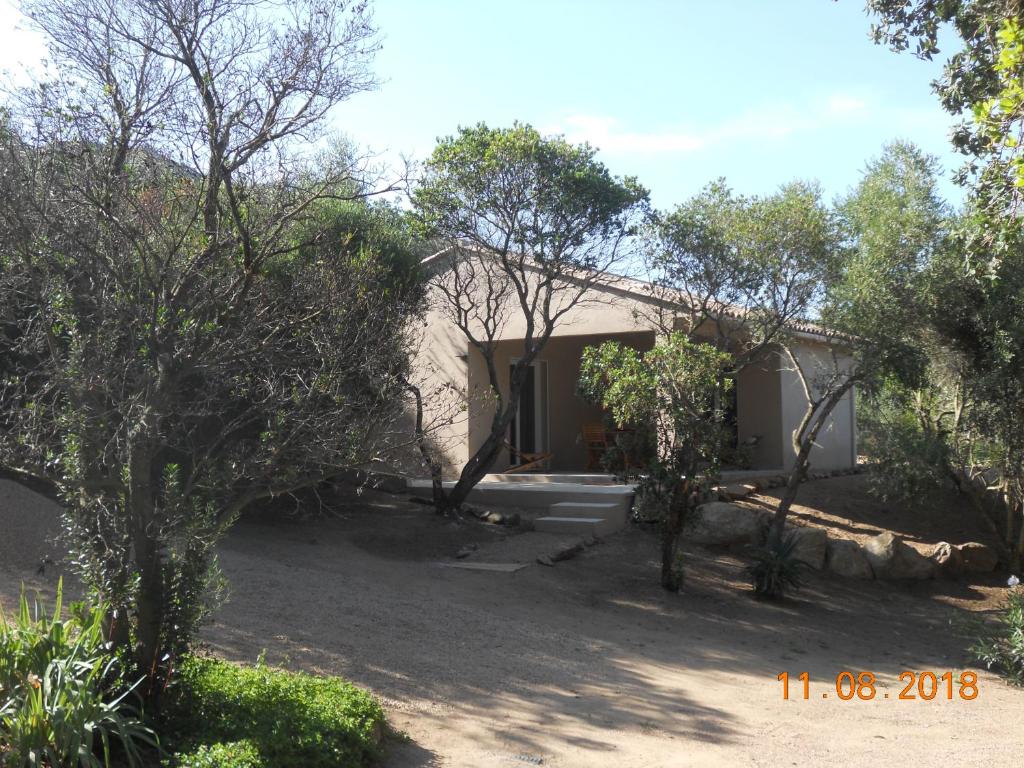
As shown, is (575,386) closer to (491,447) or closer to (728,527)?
(491,447)

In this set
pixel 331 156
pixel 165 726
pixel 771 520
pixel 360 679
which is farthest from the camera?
pixel 771 520

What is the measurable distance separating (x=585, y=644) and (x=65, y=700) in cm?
513

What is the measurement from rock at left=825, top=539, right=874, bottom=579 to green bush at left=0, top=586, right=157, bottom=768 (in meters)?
10.0

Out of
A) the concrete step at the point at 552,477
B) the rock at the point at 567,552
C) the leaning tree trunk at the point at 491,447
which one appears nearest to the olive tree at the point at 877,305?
the rock at the point at 567,552

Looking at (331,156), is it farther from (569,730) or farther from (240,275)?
(569,730)

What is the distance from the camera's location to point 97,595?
16.5 feet

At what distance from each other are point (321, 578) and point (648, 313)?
715 cm

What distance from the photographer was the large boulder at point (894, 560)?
12.6 meters

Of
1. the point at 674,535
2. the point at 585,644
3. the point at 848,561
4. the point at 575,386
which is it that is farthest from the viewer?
the point at 575,386

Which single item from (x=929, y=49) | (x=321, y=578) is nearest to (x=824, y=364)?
(x=929, y=49)

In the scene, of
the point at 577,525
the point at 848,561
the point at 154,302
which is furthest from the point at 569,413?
the point at 154,302

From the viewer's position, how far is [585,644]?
339 inches

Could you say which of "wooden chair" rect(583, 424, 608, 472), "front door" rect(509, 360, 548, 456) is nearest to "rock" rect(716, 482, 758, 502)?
"wooden chair" rect(583, 424, 608, 472)

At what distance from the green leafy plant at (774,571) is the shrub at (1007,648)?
219 cm
